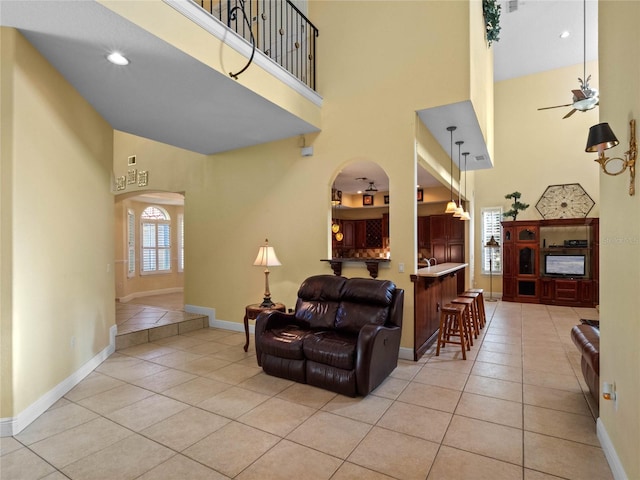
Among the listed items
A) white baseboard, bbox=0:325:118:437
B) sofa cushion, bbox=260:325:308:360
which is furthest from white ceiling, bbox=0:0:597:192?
white baseboard, bbox=0:325:118:437

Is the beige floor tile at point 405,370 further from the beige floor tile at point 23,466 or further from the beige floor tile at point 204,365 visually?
the beige floor tile at point 23,466

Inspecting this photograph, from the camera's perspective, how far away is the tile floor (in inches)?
84.0

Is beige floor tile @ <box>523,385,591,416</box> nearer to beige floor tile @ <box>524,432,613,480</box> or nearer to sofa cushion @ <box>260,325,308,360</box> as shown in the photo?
beige floor tile @ <box>524,432,613,480</box>

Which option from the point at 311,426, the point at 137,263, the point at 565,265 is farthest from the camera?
the point at 137,263

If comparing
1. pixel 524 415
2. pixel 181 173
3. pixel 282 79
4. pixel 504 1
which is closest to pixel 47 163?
pixel 282 79

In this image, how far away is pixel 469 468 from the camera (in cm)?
212

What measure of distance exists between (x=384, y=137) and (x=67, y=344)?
411 cm

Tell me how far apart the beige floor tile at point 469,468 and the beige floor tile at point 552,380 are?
158 cm

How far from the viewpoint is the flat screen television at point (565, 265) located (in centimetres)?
747

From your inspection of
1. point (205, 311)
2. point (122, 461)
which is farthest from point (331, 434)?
point (205, 311)

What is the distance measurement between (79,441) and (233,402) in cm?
112

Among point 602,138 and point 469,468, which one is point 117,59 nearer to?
point 602,138

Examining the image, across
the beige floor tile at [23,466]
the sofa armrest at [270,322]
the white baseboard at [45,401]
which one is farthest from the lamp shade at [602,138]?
the white baseboard at [45,401]

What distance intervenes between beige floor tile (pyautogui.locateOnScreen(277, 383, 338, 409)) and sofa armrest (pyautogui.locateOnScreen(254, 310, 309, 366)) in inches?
24.0
